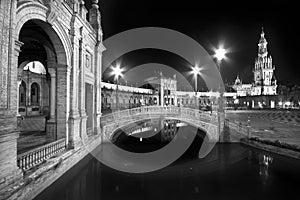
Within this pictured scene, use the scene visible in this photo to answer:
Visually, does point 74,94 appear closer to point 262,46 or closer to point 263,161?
point 263,161

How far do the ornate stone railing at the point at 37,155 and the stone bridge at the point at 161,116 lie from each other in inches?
249

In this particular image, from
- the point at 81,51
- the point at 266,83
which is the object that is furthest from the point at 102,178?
the point at 266,83

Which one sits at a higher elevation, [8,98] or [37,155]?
[8,98]

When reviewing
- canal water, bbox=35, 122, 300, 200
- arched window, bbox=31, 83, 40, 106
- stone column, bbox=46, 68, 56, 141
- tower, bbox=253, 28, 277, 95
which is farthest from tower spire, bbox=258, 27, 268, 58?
stone column, bbox=46, 68, 56, 141

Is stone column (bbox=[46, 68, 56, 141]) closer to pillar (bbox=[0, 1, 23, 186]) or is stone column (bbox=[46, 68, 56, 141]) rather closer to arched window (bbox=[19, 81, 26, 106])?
pillar (bbox=[0, 1, 23, 186])

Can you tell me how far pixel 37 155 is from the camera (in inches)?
281

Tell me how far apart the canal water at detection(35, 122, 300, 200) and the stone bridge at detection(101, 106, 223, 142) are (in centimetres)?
375

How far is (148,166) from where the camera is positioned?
454 inches

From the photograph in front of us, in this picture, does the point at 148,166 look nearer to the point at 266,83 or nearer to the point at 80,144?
the point at 80,144

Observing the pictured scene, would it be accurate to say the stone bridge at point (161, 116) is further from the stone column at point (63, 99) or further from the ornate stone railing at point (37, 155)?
the ornate stone railing at point (37, 155)

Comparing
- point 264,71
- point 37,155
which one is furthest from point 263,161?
point 264,71

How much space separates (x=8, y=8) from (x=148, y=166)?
32.8ft

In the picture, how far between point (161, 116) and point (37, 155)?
39.5 ft

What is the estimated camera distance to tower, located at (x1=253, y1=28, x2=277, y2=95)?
65250 mm
